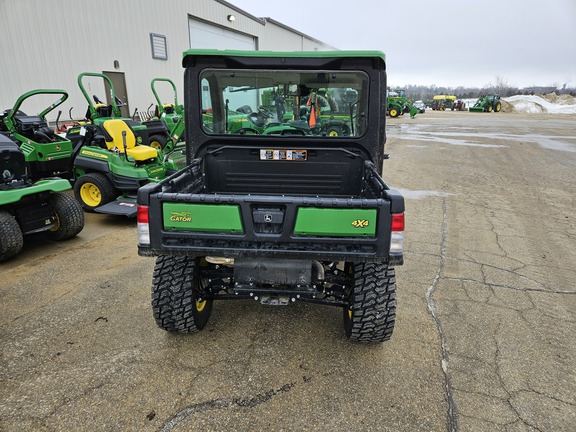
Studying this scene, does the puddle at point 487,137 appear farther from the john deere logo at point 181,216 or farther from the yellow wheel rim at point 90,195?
the john deere logo at point 181,216

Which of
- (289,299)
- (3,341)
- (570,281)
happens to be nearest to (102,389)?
(3,341)

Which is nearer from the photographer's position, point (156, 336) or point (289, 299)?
point (289, 299)

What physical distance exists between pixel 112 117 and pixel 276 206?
6.84 metres

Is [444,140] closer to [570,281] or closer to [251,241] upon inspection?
[570,281]

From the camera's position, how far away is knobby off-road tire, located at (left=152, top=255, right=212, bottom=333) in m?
2.82

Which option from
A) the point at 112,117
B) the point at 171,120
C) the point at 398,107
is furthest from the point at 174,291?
the point at 398,107

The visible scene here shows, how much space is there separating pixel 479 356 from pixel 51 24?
42.1 feet

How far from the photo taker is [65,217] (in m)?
4.91

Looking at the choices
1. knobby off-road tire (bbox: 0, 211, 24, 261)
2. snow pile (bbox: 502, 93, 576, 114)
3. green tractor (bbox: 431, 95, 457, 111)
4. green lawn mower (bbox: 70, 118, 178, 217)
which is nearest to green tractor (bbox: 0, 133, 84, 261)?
knobby off-road tire (bbox: 0, 211, 24, 261)

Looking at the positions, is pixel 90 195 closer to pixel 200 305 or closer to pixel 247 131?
pixel 247 131

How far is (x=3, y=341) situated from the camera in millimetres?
2957

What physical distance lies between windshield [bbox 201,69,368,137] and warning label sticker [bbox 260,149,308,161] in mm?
194

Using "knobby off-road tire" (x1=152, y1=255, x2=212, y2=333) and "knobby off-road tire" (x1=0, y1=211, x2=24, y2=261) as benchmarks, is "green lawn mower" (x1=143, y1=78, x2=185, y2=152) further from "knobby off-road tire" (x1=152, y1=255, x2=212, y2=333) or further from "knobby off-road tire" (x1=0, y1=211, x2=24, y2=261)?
"knobby off-road tire" (x1=152, y1=255, x2=212, y2=333)

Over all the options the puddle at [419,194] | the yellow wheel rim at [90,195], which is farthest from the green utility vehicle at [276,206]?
the puddle at [419,194]
